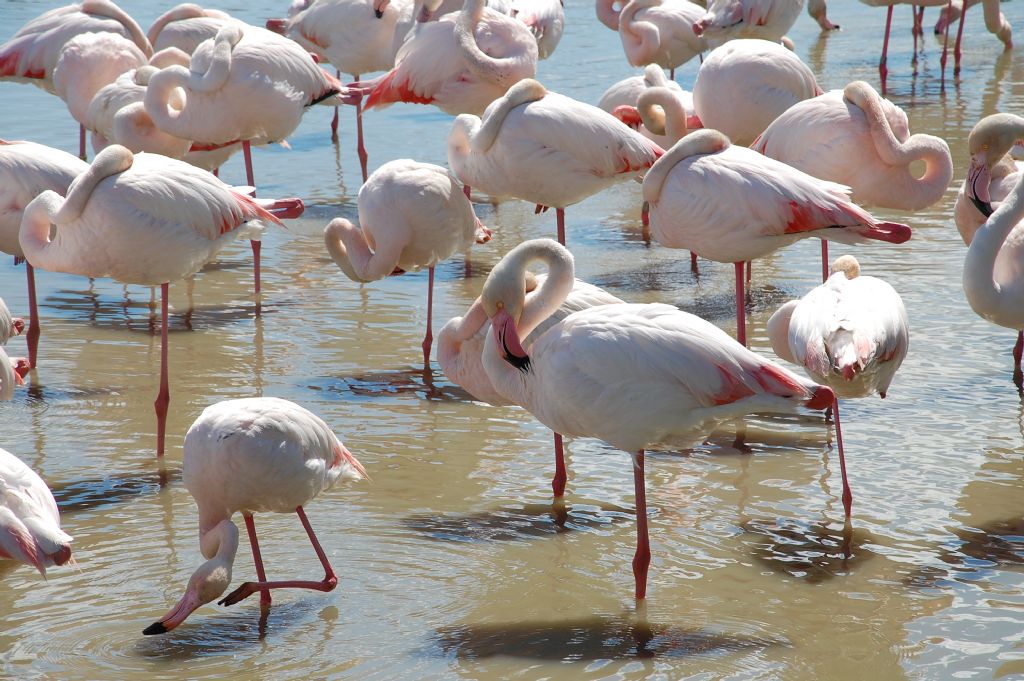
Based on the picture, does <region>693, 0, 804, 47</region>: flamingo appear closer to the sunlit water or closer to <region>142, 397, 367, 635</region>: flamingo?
the sunlit water

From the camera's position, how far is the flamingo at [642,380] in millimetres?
3846

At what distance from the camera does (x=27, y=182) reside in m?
5.98

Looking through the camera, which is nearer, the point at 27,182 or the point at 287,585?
the point at 287,585

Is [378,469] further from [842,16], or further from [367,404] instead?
[842,16]

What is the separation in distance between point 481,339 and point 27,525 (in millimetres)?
1705

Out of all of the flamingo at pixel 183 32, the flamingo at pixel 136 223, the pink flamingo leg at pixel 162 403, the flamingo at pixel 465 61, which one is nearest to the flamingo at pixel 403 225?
the flamingo at pixel 136 223

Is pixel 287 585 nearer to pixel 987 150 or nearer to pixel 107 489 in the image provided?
pixel 107 489

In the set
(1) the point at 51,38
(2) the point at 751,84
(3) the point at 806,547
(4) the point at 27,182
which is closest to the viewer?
(3) the point at 806,547

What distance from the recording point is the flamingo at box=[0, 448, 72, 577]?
3609 mm

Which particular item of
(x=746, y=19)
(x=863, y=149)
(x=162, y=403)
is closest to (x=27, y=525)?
(x=162, y=403)

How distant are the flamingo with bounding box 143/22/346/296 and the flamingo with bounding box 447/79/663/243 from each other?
1501 mm

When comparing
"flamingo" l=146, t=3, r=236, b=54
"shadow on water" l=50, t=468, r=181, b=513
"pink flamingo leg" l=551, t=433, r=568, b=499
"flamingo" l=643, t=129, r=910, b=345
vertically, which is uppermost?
"flamingo" l=146, t=3, r=236, b=54

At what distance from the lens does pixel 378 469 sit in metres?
4.98

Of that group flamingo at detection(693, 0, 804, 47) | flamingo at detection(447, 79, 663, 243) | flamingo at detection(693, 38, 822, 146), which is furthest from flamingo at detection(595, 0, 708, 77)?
flamingo at detection(447, 79, 663, 243)
